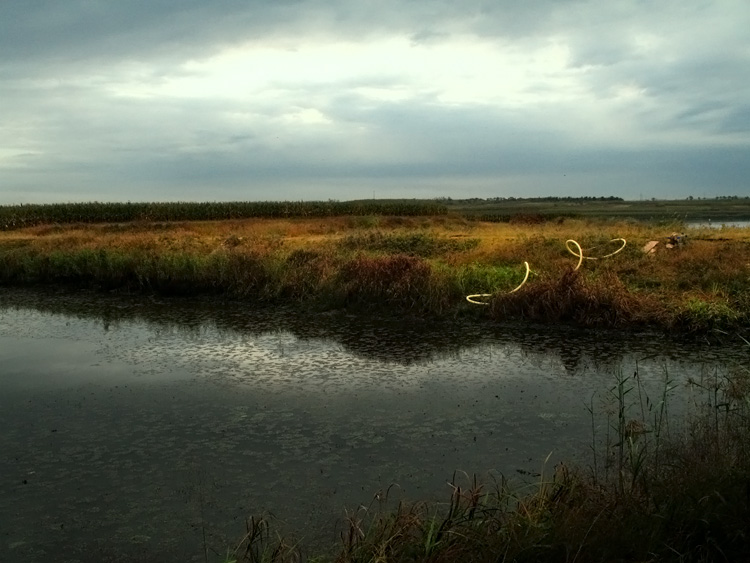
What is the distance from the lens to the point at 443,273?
474 inches

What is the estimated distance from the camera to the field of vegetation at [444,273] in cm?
1048

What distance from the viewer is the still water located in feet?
14.6

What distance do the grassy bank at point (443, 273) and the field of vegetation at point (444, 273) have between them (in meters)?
0.02

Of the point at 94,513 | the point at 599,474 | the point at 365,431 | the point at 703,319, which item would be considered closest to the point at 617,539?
the point at 599,474

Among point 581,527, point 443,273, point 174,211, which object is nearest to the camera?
point 581,527

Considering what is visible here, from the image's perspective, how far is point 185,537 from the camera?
414 cm

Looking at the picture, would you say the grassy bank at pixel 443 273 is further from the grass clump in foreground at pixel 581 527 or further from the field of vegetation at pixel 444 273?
the grass clump in foreground at pixel 581 527

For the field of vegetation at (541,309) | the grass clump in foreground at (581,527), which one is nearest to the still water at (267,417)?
the field of vegetation at (541,309)

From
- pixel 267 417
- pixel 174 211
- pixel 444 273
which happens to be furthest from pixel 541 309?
pixel 174 211

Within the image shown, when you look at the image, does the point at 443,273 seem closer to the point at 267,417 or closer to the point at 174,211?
the point at 267,417

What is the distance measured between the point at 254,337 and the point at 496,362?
3.81 meters

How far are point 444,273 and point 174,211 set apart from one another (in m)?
25.7

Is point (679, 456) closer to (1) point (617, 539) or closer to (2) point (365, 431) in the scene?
(1) point (617, 539)

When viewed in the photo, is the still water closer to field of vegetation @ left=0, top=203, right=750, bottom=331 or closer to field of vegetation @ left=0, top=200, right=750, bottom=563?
field of vegetation @ left=0, top=200, right=750, bottom=563
